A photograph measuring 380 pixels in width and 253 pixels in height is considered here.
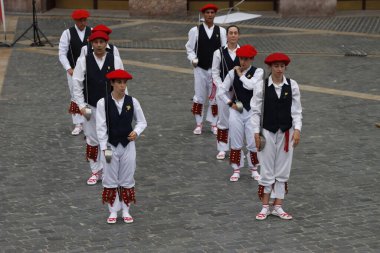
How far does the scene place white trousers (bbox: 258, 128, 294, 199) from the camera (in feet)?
31.9

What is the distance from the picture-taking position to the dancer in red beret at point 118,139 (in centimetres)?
956

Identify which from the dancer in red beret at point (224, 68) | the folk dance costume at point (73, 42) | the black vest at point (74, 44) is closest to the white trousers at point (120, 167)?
the dancer in red beret at point (224, 68)

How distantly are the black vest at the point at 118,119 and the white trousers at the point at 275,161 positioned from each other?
1.54 m

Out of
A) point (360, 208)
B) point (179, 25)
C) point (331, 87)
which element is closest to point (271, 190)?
point (360, 208)

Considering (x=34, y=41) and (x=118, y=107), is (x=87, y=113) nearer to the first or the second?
(x=118, y=107)

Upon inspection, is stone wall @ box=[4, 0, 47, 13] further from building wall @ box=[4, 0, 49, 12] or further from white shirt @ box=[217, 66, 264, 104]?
white shirt @ box=[217, 66, 264, 104]

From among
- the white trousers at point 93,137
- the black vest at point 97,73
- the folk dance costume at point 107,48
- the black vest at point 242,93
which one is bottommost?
the white trousers at point 93,137

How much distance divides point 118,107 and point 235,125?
223 cm

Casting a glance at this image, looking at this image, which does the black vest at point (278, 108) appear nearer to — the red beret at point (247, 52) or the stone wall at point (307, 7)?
the red beret at point (247, 52)

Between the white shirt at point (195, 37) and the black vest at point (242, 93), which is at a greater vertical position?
the white shirt at point (195, 37)

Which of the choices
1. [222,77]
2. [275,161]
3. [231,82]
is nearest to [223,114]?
[222,77]

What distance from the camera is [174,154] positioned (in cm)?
1266

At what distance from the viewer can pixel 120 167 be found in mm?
9750

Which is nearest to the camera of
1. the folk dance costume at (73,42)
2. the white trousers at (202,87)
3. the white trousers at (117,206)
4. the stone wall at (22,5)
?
the white trousers at (117,206)
